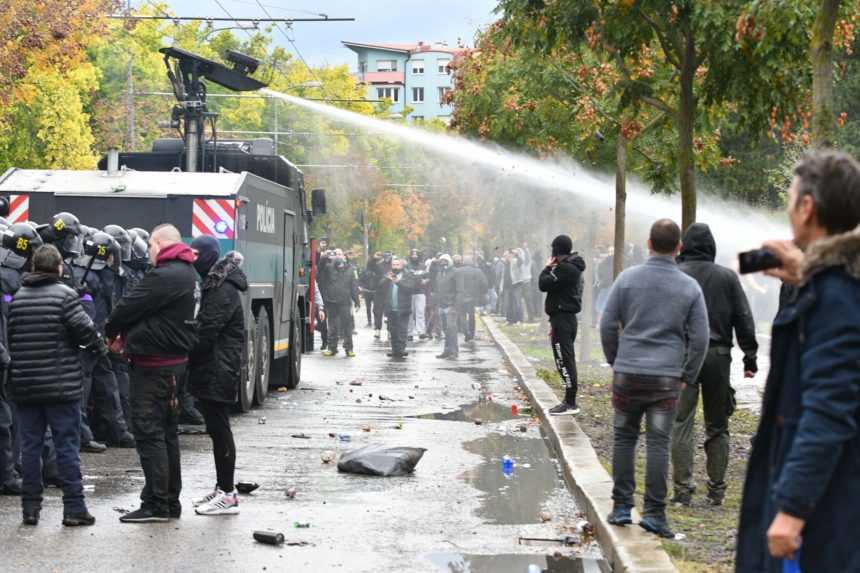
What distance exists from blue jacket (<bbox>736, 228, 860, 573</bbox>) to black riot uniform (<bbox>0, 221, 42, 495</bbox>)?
6524 millimetres

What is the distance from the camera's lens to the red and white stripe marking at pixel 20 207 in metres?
14.7

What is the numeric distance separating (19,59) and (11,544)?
75.4 ft

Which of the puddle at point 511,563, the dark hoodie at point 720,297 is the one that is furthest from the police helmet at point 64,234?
the dark hoodie at point 720,297

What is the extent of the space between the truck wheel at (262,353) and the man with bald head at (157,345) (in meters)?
6.98

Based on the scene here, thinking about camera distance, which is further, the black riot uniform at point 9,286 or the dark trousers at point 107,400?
the dark trousers at point 107,400

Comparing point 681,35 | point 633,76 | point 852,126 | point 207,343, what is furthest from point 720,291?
point 852,126

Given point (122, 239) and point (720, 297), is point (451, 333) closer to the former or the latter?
point (122, 239)

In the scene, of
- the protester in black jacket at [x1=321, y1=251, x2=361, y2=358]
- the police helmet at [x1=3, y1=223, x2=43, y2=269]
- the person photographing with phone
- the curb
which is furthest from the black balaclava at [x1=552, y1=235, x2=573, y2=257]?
the person photographing with phone

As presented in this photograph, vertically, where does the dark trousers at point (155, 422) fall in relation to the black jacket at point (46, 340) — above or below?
below

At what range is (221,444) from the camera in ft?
30.5

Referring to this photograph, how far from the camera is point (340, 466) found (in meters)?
11.4

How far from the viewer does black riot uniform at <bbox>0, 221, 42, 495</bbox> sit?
948 cm

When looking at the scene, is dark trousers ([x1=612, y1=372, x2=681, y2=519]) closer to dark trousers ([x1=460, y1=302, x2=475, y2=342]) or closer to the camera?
the camera

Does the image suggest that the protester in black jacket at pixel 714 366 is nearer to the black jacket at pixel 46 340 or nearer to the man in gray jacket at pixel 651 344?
the man in gray jacket at pixel 651 344
